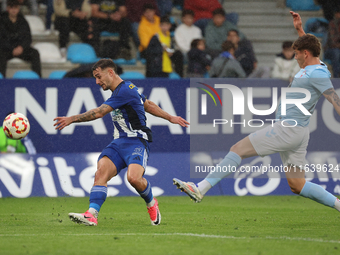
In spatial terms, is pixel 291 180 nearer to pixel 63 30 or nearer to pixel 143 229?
pixel 143 229

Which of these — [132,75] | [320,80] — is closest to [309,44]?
[320,80]

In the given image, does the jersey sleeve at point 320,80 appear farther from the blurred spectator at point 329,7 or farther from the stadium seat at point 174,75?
the blurred spectator at point 329,7

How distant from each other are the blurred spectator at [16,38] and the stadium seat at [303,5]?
8.37 meters

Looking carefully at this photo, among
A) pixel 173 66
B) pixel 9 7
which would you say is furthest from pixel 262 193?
pixel 9 7

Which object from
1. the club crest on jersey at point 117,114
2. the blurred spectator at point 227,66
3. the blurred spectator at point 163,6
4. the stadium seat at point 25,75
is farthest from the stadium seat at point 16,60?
the club crest on jersey at point 117,114

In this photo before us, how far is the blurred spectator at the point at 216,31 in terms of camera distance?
47.0 feet

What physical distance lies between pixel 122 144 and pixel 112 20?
816 cm

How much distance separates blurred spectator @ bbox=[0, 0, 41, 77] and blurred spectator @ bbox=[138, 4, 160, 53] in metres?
2.59

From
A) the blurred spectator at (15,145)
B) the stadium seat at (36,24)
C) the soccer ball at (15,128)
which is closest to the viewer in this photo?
the soccer ball at (15,128)

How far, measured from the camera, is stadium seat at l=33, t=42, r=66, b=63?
14164 millimetres

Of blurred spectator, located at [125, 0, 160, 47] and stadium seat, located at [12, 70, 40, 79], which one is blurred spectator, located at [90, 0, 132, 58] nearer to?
blurred spectator, located at [125, 0, 160, 47]

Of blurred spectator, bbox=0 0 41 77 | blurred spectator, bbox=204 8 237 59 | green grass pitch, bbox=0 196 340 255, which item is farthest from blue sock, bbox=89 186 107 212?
blurred spectator, bbox=204 8 237 59

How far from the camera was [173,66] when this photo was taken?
13805 millimetres

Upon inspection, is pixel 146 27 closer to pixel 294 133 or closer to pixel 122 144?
pixel 122 144
